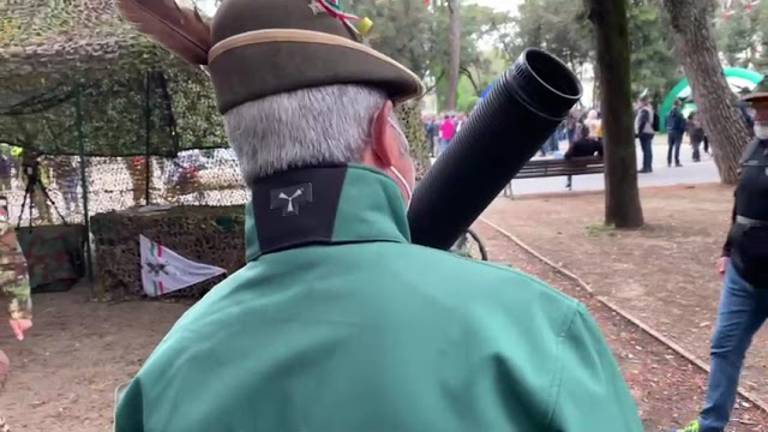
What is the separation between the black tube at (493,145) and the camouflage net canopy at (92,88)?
5.77 meters

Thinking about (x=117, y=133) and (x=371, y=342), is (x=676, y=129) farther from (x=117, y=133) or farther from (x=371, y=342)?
(x=371, y=342)

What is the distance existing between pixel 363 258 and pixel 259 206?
6.9 inches

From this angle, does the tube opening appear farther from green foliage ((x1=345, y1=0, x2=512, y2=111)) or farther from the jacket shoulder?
green foliage ((x1=345, y1=0, x2=512, y2=111))

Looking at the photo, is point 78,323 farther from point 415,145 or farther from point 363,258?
point 363,258

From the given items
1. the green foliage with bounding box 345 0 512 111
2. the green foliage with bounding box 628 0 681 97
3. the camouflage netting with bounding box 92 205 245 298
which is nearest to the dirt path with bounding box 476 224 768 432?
the camouflage netting with bounding box 92 205 245 298

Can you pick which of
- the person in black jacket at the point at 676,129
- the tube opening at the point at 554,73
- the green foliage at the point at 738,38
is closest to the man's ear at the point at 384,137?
the tube opening at the point at 554,73

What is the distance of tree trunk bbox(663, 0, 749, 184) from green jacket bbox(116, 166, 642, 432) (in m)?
14.7

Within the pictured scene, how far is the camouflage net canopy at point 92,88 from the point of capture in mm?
6637

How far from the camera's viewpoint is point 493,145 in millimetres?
1277

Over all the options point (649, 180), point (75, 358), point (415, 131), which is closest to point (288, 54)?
point (75, 358)

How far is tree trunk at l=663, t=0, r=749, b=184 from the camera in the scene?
14453 mm

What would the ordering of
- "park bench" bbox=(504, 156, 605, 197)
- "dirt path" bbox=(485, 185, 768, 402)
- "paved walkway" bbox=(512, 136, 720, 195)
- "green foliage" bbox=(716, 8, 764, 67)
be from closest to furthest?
1. "dirt path" bbox=(485, 185, 768, 402)
2. "park bench" bbox=(504, 156, 605, 197)
3. "paved walkway" bbox=(512, 136, 720, 195)
4. "green foliage" bbox=(716, 8, 764, 67)

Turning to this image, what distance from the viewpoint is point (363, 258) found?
1.00 meters

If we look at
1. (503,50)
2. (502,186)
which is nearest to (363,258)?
(502,186)
